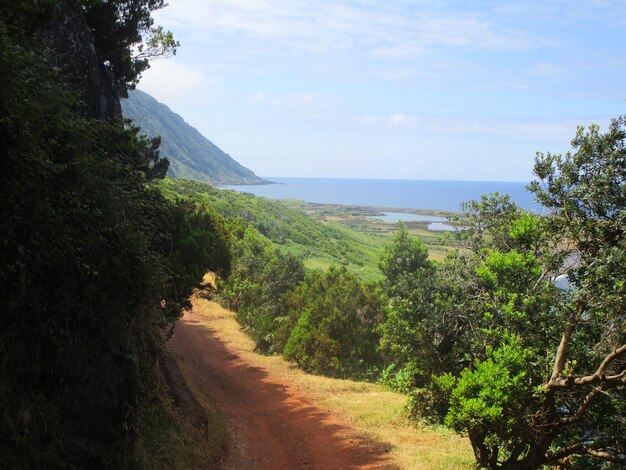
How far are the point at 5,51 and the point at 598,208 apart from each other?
35.0 ft

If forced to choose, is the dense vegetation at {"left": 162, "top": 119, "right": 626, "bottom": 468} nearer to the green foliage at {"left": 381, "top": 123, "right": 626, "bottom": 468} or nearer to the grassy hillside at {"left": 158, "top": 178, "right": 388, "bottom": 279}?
the green foliage at {"left": 381, "top": 123, "right": 626, "bottom": 468}

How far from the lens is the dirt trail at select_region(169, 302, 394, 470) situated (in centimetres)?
1339

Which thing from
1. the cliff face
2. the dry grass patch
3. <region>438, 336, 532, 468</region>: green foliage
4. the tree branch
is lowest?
the dry grass patch

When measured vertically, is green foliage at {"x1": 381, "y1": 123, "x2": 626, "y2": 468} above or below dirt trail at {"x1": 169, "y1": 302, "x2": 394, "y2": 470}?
above

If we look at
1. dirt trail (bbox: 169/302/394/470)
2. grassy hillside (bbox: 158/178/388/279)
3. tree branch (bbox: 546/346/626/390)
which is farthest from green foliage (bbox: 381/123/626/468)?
grassy hillside (bbox: 158/178/388/279)

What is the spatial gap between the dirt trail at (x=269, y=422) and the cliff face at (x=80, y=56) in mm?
9719

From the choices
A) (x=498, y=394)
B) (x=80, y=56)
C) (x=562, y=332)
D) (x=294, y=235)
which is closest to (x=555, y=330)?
(x=562, y=332)

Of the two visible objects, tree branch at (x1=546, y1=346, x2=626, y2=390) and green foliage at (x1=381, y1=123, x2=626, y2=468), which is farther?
green foliage at (x1=381, y1=123, x2=626, y2=468)

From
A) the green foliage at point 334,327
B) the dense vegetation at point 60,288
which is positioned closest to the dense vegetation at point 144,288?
the dense vegetation at point 60,288

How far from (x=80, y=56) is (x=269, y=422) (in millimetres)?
12599

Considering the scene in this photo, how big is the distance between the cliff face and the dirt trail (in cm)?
972

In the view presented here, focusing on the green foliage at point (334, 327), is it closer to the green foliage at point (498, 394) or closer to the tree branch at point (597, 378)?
the green foliage at point (498, 394)

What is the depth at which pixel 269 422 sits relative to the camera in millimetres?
16344

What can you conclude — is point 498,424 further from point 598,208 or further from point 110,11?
point 110,11
